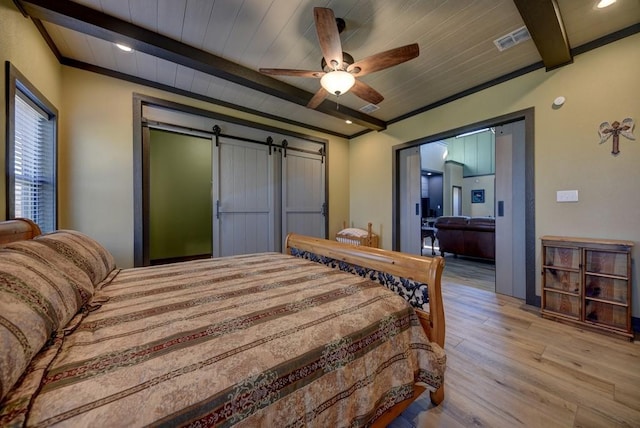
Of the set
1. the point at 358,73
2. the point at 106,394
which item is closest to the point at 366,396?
the point at 106,394

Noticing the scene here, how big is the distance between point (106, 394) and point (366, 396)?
34.2 inches

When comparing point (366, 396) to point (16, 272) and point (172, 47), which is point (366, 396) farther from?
point (172, 47)

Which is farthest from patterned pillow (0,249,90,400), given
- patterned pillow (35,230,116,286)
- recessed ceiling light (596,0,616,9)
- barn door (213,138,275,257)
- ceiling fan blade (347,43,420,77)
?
recessed ceiling light (596,0,616,9)

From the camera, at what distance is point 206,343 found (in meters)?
0.82

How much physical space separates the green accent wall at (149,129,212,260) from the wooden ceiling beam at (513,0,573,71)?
482 centimetres

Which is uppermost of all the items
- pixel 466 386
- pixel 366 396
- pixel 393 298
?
pixel 393 298

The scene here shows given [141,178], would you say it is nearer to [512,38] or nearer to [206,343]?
[206,343]

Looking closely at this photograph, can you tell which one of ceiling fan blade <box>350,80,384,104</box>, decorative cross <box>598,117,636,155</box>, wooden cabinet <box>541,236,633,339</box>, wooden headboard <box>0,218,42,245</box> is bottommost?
wooden cabinet <box>541,236,633,339</box>

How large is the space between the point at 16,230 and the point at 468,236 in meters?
5.84

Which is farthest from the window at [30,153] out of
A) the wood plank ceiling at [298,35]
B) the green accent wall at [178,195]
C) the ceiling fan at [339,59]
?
the green accent wall at [178,195]

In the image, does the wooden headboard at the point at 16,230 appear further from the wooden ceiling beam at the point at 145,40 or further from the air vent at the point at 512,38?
the air vent at the point at 512,38

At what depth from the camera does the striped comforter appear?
2.01 feet

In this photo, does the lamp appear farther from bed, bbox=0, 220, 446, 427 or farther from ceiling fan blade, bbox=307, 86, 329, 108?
bed, bbox=0, 220, 446, 427

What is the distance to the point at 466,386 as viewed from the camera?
60.4 inches
